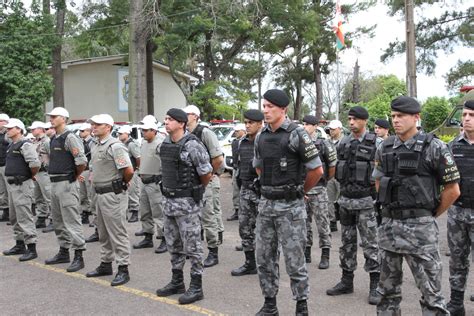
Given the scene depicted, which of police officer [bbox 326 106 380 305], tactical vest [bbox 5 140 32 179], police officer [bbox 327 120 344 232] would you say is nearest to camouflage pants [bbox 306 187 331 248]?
police officer [bbox 326 106 380 305]

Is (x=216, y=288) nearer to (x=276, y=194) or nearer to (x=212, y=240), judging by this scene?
(x=212, y=240)

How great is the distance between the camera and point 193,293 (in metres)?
5.27

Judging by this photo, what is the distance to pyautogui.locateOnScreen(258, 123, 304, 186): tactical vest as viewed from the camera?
4500 millimetres

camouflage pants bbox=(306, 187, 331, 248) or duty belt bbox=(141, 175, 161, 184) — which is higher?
duty belt bbox=(141, 175, 161, 184)

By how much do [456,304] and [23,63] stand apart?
21.9 m

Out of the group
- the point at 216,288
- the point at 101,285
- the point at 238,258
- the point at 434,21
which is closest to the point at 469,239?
the point at 216,288

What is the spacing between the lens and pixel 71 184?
667 centimetres

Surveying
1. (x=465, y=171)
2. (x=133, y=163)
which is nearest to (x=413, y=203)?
(x=465, y=171)

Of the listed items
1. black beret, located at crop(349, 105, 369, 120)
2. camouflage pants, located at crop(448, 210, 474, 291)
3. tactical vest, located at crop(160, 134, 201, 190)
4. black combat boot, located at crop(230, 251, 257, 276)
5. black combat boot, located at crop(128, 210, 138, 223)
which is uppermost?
black beret, located at crop(349, 105, 369, 120)

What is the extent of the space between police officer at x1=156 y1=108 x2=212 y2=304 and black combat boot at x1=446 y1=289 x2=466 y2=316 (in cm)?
257

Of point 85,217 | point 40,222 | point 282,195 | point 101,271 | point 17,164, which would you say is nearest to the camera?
point 282,195

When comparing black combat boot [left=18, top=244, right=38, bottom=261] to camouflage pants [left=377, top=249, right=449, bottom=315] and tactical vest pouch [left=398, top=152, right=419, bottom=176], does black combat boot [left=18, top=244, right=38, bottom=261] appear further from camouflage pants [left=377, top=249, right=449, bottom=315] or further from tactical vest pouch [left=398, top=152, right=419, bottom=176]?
tactical vest pouch [left=398, top=152, right=419, bottom=176]

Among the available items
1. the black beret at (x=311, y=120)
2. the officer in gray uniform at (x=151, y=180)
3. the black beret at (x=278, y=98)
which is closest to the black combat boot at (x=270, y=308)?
the black beret at (x=278, y=98)

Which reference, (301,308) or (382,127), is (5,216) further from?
(301,308)
